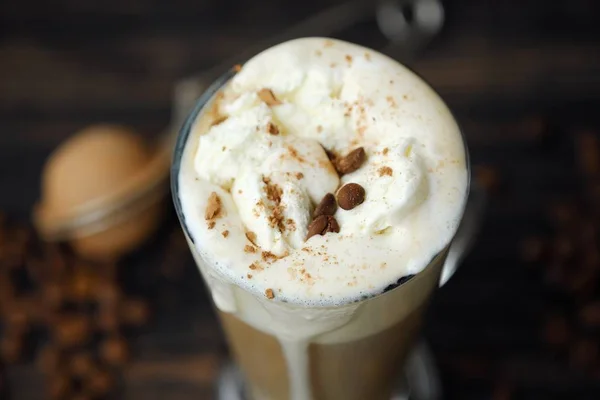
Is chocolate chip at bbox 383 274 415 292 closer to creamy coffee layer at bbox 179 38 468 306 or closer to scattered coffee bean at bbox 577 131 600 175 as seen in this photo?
creamy coffee layer at bbox 179 38 468 306

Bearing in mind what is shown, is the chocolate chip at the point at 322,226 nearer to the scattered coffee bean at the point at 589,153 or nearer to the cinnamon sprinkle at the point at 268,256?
the cinnamon sprinkle at the point at 268,256

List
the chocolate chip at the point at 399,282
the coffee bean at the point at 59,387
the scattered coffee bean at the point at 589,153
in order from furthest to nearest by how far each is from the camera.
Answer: the scattered coffee bean at the point at 589,153
the coffee bean at the point at 59,387
the chocolate chip at the point at 399,282

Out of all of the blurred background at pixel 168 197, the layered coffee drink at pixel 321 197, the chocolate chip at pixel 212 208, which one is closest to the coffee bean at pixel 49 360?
the blurred background at pixel 168 197

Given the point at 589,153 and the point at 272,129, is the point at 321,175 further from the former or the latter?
the point at 589,153

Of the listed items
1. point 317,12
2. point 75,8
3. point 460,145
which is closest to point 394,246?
point 460,145

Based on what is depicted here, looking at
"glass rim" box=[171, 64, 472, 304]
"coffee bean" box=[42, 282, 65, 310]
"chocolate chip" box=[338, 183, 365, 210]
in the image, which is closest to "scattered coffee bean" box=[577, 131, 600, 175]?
"glass rim" box=[171, 64, 472, 304]

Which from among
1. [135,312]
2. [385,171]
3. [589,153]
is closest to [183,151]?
[385,171]
